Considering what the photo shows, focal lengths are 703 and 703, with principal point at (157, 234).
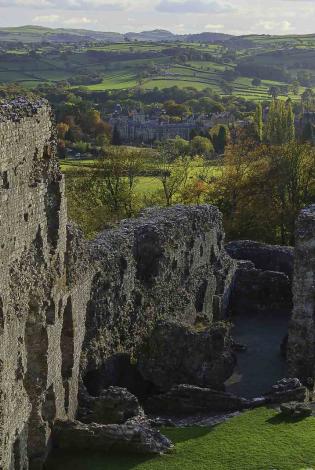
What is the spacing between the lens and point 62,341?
19.4m

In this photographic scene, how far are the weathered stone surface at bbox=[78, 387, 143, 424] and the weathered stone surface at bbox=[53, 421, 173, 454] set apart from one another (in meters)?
1.28

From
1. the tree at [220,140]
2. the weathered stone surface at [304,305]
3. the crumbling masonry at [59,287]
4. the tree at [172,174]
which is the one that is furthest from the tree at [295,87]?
the weathered stone surface at [304,305]

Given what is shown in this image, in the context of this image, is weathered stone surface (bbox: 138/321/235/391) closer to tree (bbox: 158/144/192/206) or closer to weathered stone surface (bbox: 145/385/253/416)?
weathered stone surface (bbox: 145/385/253/416)

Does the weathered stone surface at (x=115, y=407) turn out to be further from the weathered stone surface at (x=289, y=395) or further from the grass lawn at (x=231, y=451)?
the weathered stone surface at (x=289, y=395)

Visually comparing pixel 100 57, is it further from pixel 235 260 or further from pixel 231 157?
pixel 235 260

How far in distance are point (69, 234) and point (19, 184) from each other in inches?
162

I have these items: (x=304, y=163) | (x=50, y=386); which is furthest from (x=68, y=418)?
(x=304, y=163)

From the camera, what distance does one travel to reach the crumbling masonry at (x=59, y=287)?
588 inches

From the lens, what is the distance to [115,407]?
63.7 ft

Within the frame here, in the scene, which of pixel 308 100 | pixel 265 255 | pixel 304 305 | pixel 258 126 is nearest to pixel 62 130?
pixel 258 126

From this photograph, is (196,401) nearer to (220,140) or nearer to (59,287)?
(59,287)

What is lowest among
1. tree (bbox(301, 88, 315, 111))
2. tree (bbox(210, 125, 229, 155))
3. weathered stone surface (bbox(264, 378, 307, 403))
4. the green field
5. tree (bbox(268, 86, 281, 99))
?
weathered stone surface (bbox(264, 378, 307, 403))

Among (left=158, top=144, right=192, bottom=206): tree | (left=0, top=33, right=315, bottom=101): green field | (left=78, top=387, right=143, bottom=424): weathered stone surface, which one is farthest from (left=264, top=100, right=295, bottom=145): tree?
(left=0, top=33, right=315, bottom=101): green field

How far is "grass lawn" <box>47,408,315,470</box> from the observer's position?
1728 cm
